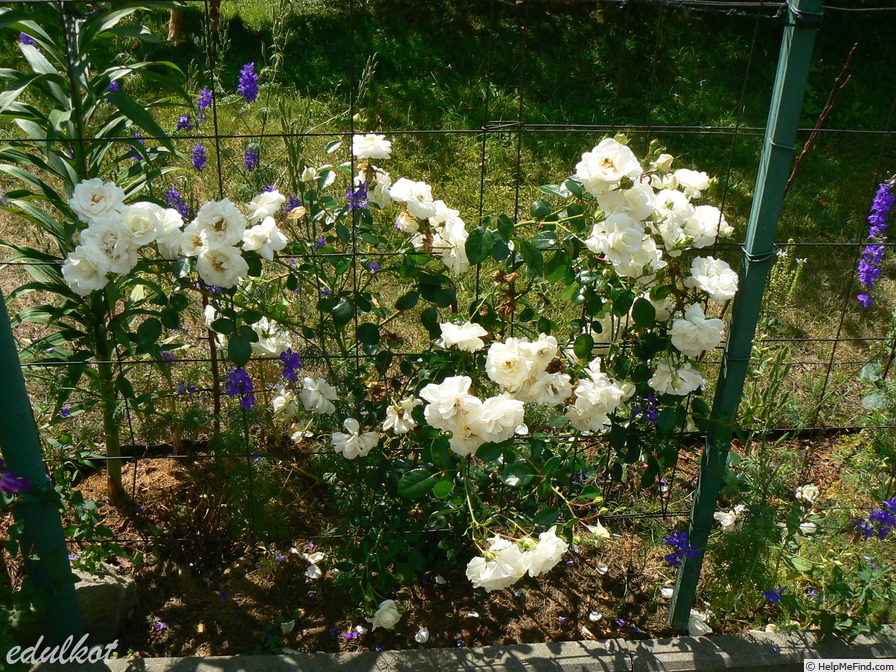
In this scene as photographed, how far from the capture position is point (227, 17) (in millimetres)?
5918

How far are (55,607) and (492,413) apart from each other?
1166 mm

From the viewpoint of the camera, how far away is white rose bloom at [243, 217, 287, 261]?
184 cm

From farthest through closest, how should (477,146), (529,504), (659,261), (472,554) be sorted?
(477,146)
(472,554)
(529,504)
(659,261)

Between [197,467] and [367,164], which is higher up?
[367,164]

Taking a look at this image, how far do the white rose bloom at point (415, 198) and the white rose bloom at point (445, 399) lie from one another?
1.34ft

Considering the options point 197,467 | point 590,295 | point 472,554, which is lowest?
point 472,554

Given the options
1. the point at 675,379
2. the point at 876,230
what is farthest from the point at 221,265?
the point at 876,230

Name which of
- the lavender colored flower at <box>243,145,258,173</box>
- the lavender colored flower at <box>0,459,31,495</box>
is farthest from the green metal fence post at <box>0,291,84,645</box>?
the lavender colored flower at <box>243,145,258,173</box>

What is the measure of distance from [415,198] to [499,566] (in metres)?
0.84

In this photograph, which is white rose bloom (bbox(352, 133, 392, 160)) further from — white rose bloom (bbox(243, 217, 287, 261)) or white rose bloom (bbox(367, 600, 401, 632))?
white rose bloom (bbox(367, 600, 401, 632))

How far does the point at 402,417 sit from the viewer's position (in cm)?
207

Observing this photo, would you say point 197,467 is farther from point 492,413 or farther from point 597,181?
point 597,181

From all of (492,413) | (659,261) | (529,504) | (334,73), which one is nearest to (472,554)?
(529,504)

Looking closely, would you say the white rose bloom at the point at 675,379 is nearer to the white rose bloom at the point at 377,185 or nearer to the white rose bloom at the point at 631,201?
the white rose bloom at the point at 631,201
